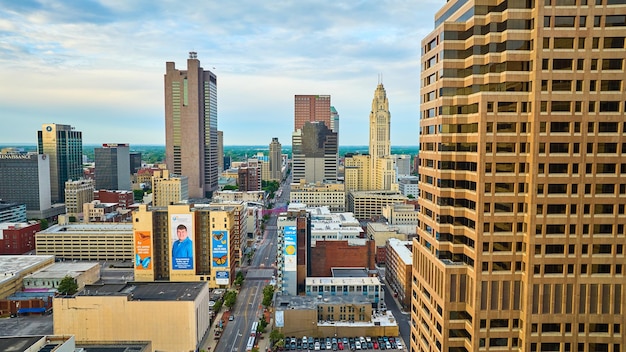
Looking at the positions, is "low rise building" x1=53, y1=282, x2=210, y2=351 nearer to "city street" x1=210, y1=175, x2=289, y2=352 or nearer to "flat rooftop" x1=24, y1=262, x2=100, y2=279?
"city street" x1=210, y1=175, x2=289, y2=352

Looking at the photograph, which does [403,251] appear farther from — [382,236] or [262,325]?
[262,325]

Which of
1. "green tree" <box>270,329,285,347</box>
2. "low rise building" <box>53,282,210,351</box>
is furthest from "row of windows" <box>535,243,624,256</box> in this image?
"low rise building" <box>53,282,210,351</box>

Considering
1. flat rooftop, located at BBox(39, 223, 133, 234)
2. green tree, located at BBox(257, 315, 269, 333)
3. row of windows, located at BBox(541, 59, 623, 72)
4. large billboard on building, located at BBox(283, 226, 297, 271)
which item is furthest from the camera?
flat rooftop, located at BBox(39, 223, 133, 234)

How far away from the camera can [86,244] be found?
13650 cm

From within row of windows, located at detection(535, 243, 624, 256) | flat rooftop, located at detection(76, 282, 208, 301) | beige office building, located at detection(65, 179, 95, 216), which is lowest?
flat rooftop, located at detection(76, 282, 208, 301)

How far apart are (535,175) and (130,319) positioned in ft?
228

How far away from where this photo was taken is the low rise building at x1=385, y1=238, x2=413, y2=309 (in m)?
98.4

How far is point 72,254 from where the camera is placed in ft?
445

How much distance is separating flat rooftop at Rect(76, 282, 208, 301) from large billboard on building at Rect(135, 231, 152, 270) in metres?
24.4

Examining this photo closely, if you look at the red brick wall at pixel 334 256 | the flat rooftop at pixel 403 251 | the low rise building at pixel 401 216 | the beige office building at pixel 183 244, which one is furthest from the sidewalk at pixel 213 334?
the low rise building at pixel 401 216

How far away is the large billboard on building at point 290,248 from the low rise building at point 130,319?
87.7ft

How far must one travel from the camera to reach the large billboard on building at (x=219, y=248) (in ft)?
364

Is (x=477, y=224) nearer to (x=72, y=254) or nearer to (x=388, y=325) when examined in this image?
(x=388, y=325)

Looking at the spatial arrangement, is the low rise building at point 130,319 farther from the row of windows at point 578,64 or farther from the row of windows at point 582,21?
the row of windows at point 582,21
